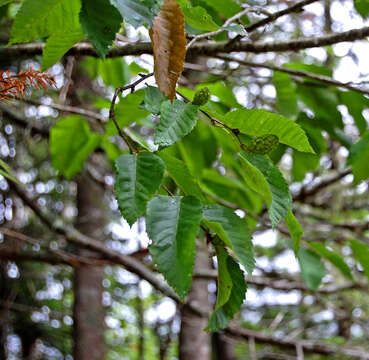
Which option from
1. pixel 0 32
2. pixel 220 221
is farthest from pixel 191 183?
pixel 0 32

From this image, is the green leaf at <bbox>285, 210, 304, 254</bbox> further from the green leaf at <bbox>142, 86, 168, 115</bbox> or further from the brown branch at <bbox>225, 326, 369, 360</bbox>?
the brown branch at <bbox>225, 326, 369, 360</bbox>

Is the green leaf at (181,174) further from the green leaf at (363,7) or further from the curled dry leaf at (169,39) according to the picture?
the green leaf at (363,7)

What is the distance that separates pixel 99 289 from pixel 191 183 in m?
3.12

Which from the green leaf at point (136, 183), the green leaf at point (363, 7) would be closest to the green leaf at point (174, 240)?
the green leaf at point (136, 183)

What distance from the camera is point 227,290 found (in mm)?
791

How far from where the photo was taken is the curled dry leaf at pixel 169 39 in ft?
2.38

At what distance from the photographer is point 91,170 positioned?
9.62 feet

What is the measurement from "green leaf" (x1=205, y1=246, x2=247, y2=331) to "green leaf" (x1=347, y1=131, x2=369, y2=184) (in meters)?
0.60

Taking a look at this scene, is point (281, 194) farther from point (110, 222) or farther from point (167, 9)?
point (110, 222)

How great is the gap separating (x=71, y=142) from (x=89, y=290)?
7.31 ft

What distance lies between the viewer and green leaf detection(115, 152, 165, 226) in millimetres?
712

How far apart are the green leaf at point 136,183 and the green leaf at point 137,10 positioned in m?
0.22

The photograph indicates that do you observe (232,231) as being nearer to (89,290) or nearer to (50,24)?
(50,24)

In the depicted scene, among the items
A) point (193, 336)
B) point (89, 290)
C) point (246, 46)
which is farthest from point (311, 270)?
point (89, 290)
